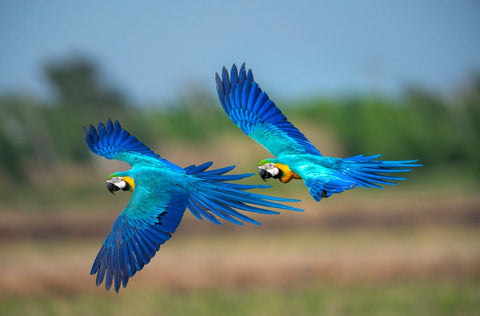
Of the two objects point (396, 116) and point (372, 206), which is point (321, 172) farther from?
point (396, 116)

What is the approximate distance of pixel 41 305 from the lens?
12.5m

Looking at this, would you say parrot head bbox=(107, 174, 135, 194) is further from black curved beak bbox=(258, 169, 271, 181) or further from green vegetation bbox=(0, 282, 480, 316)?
green vegetation bbox=(0, 282, 480, 316)

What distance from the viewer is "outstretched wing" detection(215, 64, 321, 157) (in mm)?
2516

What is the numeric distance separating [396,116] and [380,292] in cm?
1517

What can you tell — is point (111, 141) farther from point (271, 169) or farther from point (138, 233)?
point (271, 169)

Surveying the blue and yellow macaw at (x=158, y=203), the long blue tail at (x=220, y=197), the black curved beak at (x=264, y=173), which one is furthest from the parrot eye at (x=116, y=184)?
the black curved beak at (x=264, y=173)

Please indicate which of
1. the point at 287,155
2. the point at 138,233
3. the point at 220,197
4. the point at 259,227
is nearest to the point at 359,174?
the point at 287,155

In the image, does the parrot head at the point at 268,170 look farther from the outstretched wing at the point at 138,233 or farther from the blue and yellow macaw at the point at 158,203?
the outstretched wing at the point at 138,233

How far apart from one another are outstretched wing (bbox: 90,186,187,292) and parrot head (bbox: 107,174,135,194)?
0.04 meters

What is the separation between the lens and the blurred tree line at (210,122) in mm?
24141

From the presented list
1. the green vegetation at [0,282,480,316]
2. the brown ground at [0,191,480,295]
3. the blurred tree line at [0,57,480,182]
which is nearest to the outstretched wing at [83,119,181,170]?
the green vegetation at [0,282,480,316]

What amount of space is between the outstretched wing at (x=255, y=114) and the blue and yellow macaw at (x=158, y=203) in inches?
9.0

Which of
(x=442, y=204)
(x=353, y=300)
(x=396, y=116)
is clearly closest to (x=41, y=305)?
(x=353, y=300)

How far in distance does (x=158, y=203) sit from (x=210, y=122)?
90.9 ft
